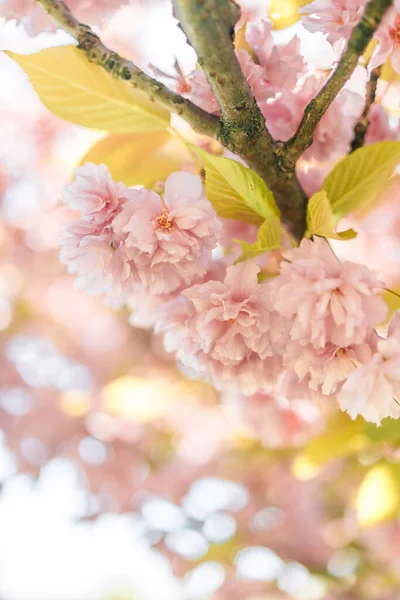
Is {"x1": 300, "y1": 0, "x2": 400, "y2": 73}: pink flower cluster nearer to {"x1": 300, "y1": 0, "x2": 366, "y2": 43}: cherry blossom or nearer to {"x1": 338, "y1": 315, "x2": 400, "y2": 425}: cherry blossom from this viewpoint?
{"x1": 300, "y1": 0, "x2": 366, "y2": 43}: cherry blossom

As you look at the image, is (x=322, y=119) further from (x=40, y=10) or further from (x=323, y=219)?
(x=40, y=10)

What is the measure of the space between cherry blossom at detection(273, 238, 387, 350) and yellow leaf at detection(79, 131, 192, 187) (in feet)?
0.59

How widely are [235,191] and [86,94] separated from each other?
5.8 inches

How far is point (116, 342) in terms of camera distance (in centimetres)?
155

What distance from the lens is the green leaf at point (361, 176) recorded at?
1.27ft

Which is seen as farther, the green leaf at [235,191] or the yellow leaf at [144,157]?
the yellow leaf at [144,157]

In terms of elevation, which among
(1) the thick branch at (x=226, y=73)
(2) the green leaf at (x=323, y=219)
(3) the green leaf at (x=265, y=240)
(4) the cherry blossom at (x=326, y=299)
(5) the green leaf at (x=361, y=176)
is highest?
(5) the green leaf at (x=361, y=176)

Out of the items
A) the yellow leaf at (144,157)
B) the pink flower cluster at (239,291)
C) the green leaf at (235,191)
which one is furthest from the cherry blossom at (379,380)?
the yellow leaf at (144,157)

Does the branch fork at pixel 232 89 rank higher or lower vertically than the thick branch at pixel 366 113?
lower

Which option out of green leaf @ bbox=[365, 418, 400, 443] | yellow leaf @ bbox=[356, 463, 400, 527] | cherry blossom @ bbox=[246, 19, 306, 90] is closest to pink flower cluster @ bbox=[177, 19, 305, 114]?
cherry blossom @ bbox=[246, 19, 306, 90]

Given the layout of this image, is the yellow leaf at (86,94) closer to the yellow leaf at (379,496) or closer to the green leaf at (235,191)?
the green leaf at (235,191)

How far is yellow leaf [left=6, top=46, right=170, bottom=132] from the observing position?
16.3 inches

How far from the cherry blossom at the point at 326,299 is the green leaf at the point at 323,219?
0.05 ft

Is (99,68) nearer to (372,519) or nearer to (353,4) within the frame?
(353,4)
